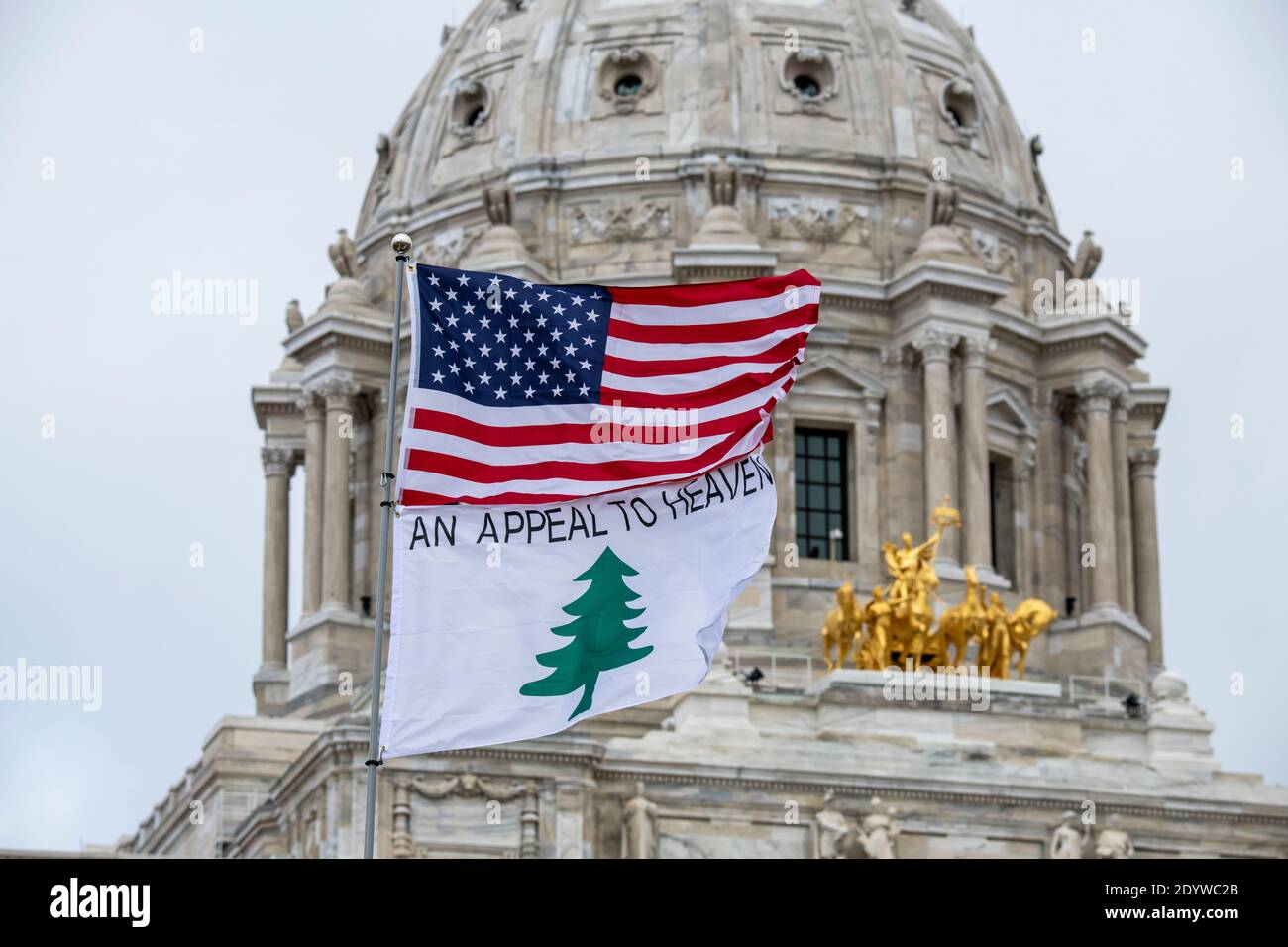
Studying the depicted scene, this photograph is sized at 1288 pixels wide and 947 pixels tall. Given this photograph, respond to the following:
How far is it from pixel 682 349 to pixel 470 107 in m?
60.6

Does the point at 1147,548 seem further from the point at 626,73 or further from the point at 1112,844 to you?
the point at 1112,844

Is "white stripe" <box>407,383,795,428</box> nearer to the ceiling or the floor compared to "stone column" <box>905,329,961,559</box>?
nearer to the floor

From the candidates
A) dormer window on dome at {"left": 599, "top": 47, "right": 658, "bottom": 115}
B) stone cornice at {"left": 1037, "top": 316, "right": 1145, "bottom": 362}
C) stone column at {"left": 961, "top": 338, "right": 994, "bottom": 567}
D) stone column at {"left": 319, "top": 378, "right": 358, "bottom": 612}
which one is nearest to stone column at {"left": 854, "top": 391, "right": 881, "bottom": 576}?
stone column at {"left": 961, "top": 338, "right": 994, "bottom": 567}

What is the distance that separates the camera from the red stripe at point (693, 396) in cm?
3055

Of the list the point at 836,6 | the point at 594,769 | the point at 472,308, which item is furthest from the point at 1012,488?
the point at 472,308

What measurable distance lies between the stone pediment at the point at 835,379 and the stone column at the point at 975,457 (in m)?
2.22

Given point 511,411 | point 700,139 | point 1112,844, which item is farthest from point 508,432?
point 700,139

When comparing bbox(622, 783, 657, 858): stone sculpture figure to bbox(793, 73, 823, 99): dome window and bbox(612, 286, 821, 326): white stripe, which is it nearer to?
bbox(793, 73, 823, 99): dome window

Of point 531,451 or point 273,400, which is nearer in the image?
point 531,451

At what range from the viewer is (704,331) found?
3083cm

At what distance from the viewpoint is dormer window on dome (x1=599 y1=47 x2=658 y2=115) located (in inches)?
3472

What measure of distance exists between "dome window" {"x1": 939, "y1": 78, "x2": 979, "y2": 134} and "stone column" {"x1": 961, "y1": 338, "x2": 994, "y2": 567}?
8624mm

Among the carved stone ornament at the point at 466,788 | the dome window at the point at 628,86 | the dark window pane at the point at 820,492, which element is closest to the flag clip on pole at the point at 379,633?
the carved stone ornament at the point at 466,788

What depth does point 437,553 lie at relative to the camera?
97.5ft
